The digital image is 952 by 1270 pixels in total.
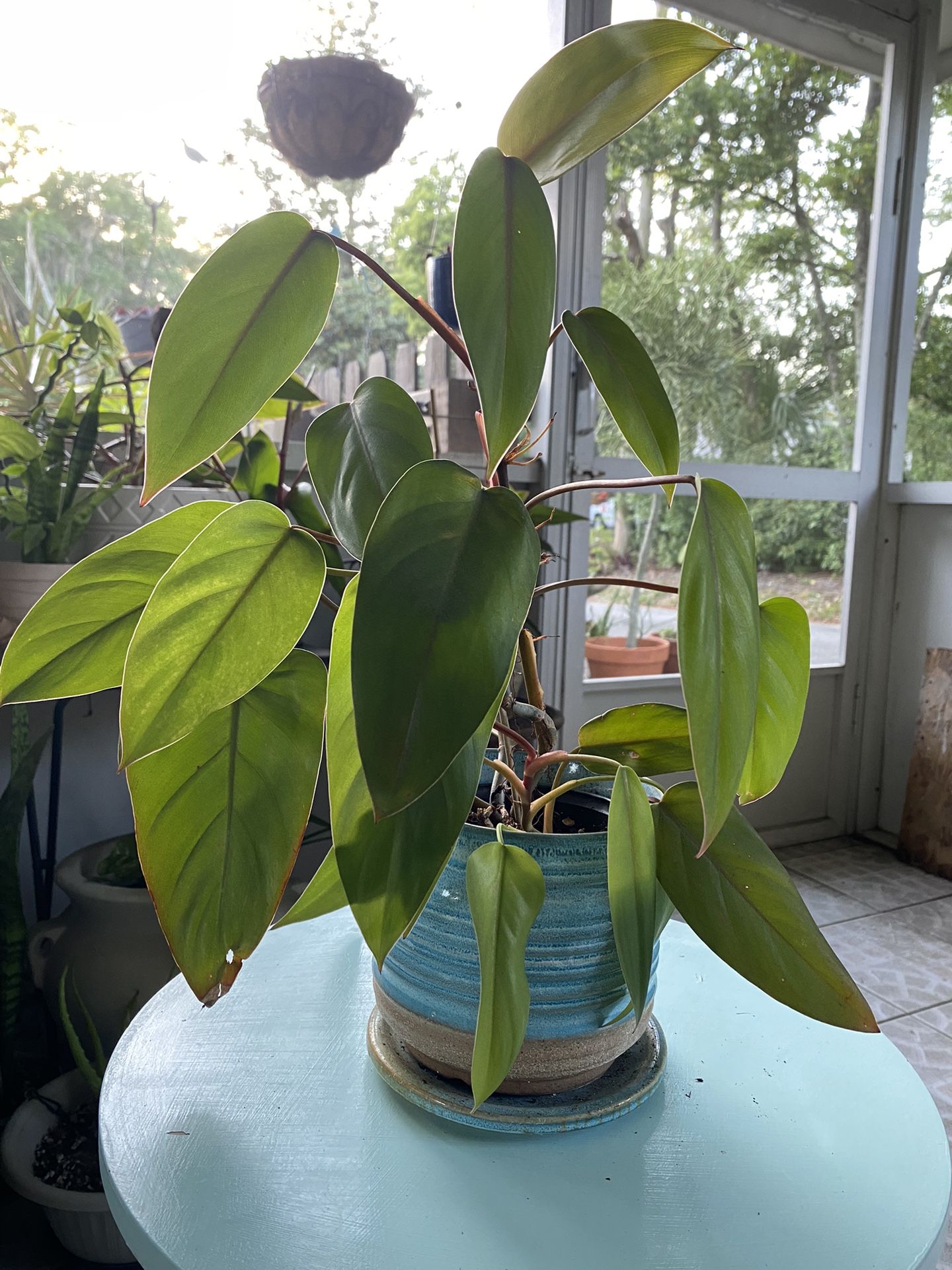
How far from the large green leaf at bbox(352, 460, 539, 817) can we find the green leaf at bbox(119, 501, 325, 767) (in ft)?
0.31

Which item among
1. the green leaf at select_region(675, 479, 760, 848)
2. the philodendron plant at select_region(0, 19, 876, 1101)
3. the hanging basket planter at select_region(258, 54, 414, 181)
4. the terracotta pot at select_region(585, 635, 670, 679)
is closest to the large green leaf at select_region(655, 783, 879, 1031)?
the philodendron plant at select_region(0, 19, 876, 1101)

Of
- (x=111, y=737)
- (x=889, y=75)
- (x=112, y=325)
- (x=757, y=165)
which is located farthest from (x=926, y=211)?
(x=111, y=737)

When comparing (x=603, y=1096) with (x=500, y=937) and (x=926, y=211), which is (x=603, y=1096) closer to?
(x=500, y=937)

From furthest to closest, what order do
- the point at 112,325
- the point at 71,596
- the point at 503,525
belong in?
the point at 112,325, the point at 71,596, the point at 503,525

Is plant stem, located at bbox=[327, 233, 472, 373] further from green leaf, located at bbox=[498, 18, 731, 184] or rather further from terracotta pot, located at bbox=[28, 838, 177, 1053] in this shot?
terracotta pot, located at bbox=[28, 838, 177, 1053]

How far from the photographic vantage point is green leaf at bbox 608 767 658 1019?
0.45 m

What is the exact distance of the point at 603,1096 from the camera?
1.82ft

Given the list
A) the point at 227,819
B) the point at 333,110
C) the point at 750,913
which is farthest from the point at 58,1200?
the point at 333,110

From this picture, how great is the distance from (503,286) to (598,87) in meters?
0.17

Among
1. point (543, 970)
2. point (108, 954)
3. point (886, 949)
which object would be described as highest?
point (543, 970)

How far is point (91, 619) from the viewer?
0.47 meters

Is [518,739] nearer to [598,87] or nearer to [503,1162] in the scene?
[503,1162]

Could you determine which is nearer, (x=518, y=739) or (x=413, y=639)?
(x=413, y=639)

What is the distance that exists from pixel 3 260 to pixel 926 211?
7.11 feet
